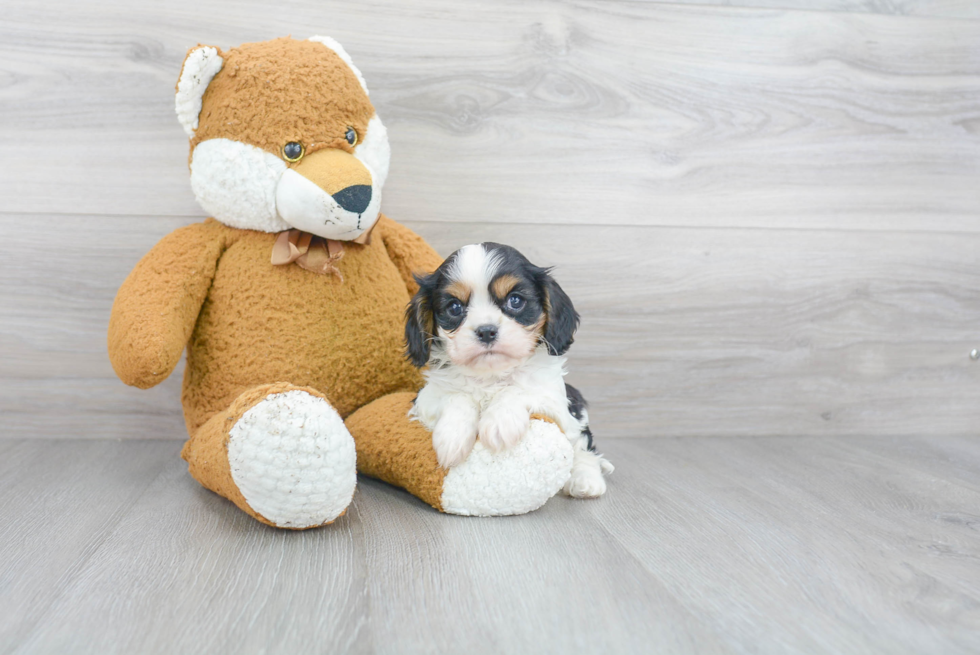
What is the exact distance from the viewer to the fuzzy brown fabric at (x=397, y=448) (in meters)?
1.20

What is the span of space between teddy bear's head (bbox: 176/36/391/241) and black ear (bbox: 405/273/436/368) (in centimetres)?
17

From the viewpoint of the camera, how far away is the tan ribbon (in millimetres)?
1318

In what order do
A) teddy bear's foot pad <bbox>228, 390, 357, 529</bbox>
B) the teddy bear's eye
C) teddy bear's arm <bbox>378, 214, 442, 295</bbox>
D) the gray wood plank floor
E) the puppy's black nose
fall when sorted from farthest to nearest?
teddy bear's arm <bbox>378, 214, 442, 295</bbox>
the teddy bear's eye
the puppy's black nose
teddy bear's foot pad <bbox>228, 390, 357, 529</bbox>
the gray wood plank floor

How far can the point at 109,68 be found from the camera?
1569 mm

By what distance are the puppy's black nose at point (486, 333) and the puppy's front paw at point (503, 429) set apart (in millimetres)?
119

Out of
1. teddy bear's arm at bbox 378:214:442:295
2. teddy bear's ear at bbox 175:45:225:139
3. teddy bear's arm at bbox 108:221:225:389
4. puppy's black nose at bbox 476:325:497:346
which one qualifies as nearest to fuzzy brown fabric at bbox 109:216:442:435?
teddy bear's arm at bbox 108:221:225:389

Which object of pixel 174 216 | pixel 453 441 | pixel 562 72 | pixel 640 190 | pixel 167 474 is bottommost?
pixel 167 474

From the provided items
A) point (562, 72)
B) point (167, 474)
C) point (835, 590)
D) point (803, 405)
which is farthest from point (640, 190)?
point (167, 474)

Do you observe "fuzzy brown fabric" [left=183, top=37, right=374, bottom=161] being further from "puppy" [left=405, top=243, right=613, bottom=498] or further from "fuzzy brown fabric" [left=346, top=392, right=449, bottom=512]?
"fuzzy brown fabric" [left=346, top=392, right=449, bottom=512]

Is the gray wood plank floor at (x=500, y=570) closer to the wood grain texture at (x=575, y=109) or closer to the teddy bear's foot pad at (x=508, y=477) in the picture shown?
the teddy bear's foot pad at (x=508, y=477)

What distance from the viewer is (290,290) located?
133 centimetres

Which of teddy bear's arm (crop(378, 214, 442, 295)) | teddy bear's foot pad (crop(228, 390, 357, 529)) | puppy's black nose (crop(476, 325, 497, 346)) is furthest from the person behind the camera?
teddy bear's arm (crop(378, 214, 442, 295))

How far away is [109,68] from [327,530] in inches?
43.7

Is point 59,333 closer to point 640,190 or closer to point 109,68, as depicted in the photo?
point 109,68
